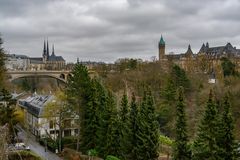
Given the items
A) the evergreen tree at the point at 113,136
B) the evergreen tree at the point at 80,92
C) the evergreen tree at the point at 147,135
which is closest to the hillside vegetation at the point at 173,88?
the evergreen tree at the point at 80,92

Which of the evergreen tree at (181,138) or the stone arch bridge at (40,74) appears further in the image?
the stone arch bridge at (40,74)

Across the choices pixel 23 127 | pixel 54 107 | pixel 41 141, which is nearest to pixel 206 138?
pixel 54 107

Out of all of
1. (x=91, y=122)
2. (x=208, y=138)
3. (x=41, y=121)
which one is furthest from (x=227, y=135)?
(x=41, y=121)

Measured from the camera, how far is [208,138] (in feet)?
68.6

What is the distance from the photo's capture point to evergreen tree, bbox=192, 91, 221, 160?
67.3 feet

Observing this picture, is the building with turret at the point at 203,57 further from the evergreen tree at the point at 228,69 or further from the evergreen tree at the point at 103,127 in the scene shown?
the evergreen tree at the point at 103,127

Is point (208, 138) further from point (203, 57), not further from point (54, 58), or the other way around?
point (54, 58)

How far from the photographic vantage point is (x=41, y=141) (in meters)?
41.2

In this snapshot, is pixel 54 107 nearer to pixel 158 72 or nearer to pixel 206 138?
pixel 206 138

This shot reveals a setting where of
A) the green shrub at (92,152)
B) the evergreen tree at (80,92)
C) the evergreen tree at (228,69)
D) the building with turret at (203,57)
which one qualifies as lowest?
the green shrub at (92,152)

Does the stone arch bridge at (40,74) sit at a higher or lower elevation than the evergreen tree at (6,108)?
higher

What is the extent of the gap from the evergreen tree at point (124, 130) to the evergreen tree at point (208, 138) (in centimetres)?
592

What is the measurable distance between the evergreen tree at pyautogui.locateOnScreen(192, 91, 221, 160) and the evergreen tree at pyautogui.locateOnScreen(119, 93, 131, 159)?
19.4ft

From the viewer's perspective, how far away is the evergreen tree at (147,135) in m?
25.2
